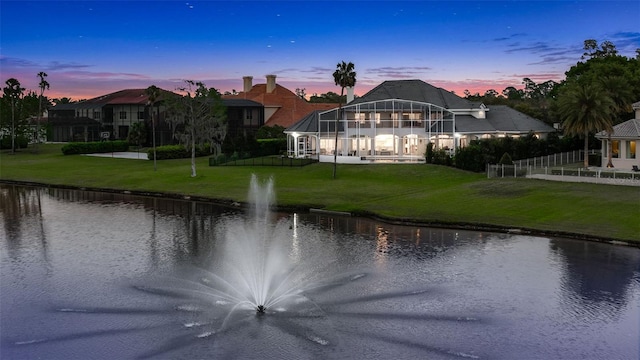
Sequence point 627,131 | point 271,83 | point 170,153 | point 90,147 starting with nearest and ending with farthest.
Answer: point 627,131, point 170,153, point 90,147, point 271,83

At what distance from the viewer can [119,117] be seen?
5007 inches

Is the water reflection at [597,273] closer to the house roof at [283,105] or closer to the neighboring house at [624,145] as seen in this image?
the neighboring house at [624,145]

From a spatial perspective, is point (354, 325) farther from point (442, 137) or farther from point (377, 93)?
point (377, 93)

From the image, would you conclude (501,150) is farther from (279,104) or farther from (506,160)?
(279,104)

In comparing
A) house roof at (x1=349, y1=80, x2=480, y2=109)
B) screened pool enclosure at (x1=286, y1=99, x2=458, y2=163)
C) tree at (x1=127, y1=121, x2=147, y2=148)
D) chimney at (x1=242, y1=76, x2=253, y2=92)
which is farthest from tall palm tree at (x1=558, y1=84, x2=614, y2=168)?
chimney at (x1=242, y1=76, x2=253, y2=92)

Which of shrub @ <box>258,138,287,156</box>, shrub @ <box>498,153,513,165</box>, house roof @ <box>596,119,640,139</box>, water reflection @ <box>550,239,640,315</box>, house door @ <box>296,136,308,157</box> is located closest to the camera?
water reflection @ <box>550,239,640,315</box>

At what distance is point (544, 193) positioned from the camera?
50531 mm

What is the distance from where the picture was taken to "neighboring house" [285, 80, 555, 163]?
80.1 m

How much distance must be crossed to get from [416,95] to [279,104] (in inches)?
1711

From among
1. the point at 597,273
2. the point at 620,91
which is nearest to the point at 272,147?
the point at 620,91

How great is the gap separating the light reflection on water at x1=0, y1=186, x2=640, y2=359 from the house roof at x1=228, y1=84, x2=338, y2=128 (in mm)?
80708

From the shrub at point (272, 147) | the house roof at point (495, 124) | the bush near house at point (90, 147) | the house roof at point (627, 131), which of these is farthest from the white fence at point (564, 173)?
the bush near house at point (90, 147)

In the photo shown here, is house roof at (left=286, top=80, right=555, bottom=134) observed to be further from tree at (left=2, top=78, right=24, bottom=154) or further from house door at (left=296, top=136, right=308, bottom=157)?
tree at (left=2, top=78, right=24, bottom=154)

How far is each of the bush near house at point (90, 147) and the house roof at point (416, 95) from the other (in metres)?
43.8
